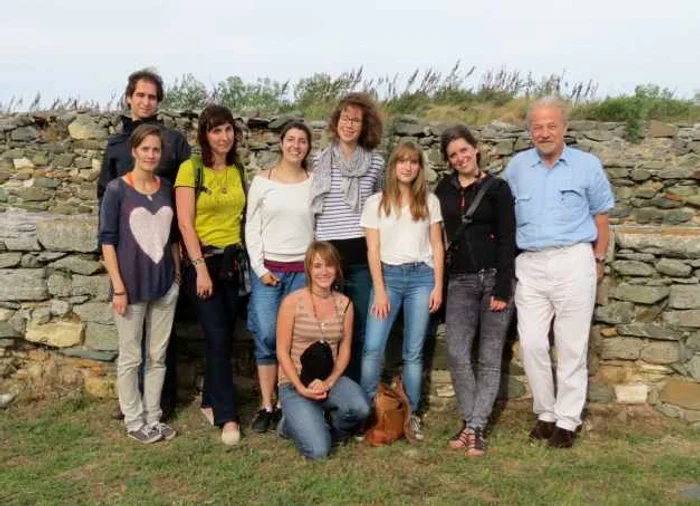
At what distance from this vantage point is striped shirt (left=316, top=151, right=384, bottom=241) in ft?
12.8

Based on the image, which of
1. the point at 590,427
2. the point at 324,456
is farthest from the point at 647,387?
the point at 324,456

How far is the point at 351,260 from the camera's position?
13.1 ft

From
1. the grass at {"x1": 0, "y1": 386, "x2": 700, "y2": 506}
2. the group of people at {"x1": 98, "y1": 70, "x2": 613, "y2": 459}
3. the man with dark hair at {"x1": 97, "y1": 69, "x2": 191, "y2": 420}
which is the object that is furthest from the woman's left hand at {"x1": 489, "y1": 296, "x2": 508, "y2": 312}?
the man with dark hair at {"x1": 97, "y1": 69, "x2": 191, "y2": 420}

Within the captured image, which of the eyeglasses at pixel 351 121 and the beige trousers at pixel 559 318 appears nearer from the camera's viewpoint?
the beige trousers at pixel 559 318

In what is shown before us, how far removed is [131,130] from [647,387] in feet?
12.3

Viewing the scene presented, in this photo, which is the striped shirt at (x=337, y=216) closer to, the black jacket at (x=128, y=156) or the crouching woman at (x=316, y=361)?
the crouching woman at (x=316, y=361)

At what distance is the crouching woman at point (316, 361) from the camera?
375 cm

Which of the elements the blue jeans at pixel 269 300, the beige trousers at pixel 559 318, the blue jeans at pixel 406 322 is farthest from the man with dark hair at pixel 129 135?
the beige trousers at pixel 559 318

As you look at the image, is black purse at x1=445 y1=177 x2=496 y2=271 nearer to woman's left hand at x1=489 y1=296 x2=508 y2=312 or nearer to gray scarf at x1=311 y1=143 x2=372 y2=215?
woman's left hand at x1=489 y1=296 x2=508 y2=312

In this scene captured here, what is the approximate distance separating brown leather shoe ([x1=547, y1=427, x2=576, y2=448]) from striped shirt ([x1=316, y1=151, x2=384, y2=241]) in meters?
1.63

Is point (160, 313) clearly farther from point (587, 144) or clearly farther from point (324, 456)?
point (587, 144)

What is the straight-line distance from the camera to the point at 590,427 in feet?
13.9

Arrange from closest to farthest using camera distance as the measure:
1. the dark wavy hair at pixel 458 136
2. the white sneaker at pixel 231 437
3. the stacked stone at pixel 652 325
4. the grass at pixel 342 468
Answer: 1. the grass at pixel 342 468
2. the dark wavy hair at pixel 458 136
3. the white sneaker at pixel 231 437
4. the stacked stone at pixel 652 325

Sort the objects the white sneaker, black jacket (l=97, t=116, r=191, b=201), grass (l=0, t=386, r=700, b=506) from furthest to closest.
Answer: black jacket (l=97, t=116, r=191, b=201) < the white sneaker < grass (l=0, t=386, r=700, b=506)
